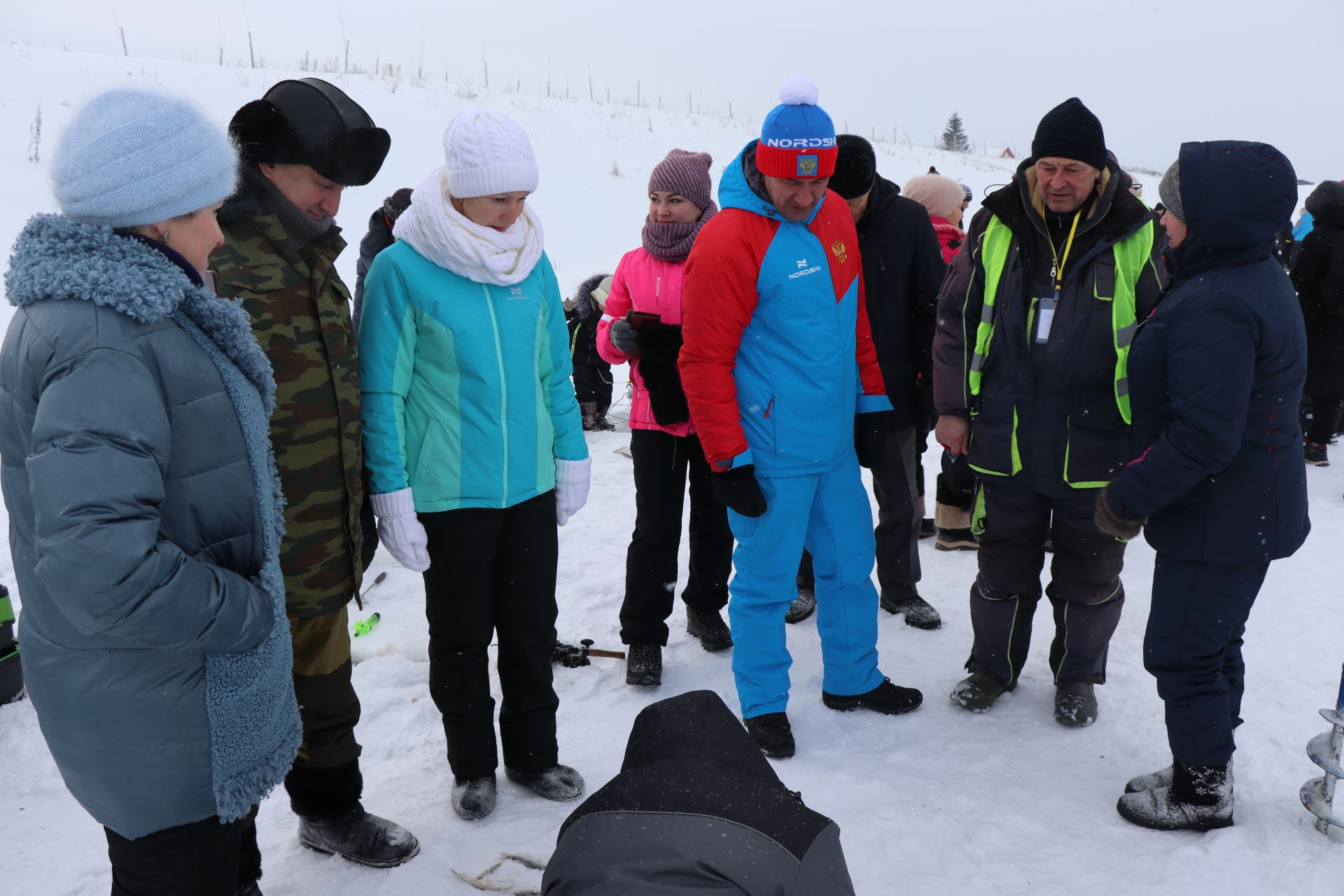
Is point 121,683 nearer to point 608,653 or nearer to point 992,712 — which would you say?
point 608,653

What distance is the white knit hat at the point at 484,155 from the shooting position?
251 centimetres

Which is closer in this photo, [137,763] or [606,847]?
[606,847]

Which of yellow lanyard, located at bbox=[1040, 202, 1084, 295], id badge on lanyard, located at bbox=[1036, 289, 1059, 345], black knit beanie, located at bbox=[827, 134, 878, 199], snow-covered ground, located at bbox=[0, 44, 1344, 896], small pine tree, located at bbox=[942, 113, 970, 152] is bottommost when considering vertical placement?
snow-covered ground, located at bbox=[0, 44, 1344, 896]

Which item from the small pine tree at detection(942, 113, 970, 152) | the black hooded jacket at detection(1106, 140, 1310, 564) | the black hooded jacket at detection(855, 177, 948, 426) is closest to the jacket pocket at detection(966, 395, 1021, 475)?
the black hooded jacket at detection(1106, 140, 1310, 564)

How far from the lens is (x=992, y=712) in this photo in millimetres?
3426

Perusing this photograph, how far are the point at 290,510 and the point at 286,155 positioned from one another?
34.1 inches

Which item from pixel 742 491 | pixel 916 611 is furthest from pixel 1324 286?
pixel 742 491

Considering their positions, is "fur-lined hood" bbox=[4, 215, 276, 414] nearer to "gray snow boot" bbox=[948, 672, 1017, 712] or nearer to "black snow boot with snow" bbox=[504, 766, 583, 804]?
"black snow boot with snow" bbox=[504, 766, 583, 804]

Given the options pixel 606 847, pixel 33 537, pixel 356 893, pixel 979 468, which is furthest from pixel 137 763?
pixel 979 468

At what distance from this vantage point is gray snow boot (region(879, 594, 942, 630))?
4.14 m

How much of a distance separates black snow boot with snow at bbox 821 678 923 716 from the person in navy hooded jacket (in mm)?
838

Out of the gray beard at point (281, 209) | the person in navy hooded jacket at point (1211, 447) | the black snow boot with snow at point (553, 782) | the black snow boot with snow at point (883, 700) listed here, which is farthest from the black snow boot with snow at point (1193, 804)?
the gray beard at point (281, 209)

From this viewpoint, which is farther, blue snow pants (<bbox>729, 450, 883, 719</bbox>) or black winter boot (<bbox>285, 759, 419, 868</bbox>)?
blue snow pants (<bbox>729, 450, 883, 719</bbox>)

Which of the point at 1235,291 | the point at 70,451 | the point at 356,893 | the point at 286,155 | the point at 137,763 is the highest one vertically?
the point at 286,155
